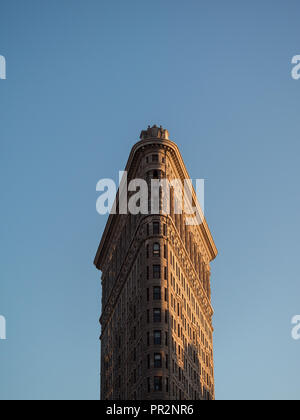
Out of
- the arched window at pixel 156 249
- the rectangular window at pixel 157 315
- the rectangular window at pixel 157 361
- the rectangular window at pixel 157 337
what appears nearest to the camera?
the rectangular window at pixel 157 361

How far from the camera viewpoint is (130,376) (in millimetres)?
136000

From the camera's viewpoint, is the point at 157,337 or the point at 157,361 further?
the point at 157,337

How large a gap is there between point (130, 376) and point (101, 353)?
137ft

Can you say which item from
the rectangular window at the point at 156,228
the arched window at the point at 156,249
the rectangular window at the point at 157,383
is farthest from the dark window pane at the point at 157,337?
the rectangular window at the point at 156,228

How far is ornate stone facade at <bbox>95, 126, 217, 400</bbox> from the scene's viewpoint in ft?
412

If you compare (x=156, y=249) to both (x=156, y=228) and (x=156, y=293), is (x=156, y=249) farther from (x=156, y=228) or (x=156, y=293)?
(x=156, y=293)

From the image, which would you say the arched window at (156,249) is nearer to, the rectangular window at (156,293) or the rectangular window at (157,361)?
the rectangular window at (156,293)

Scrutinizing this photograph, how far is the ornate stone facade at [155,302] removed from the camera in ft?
412

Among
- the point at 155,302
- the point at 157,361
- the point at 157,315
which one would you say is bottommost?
the point at 157,361

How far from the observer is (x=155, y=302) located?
419 feet

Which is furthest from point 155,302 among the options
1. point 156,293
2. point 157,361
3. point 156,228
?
point 156,228

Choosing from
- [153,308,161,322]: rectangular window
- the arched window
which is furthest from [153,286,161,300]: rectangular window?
the arched window
